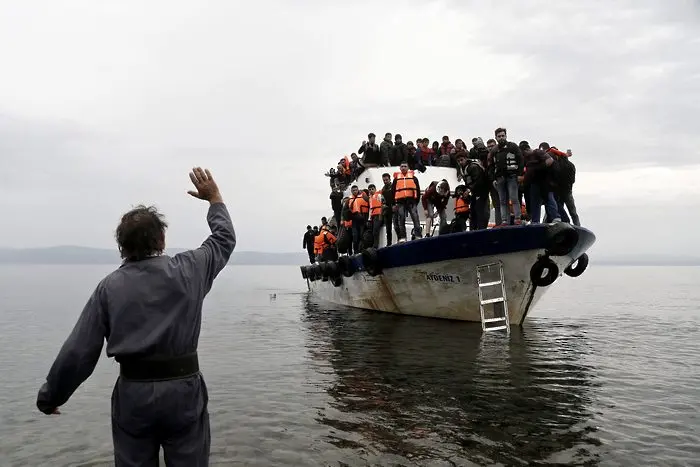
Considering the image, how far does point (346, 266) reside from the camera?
1767cm

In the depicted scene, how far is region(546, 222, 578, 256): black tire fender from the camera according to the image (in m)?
11.2

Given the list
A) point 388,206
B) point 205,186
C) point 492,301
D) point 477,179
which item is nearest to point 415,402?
point 205,186

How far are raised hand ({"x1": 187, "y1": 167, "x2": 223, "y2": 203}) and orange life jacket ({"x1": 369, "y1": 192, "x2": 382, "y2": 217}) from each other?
12.8m

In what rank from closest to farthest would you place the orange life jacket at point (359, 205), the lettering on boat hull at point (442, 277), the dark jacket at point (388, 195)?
1. the lettering on boat hull at point (442, 277)
2. the dark jacket at point (388, 195)
3. the orange life jacket at point (359, 205)

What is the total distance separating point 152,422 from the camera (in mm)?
2748

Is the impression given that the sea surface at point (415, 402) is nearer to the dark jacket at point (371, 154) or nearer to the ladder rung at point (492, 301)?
the ladder rung at point (492, 301)

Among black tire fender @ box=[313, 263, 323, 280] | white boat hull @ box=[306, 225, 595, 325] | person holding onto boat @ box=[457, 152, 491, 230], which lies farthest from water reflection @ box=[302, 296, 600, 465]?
black tire fender @ box=[313, 263, 323, 280]

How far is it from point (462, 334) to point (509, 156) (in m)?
4.19

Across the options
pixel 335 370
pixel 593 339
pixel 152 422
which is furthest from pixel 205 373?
pixel 593 339

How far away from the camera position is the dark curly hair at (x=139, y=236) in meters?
2.89

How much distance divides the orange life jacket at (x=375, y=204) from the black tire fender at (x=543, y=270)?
18.0ft

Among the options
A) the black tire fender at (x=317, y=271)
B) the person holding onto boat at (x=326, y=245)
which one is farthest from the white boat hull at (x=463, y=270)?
the person holding onto boat at (x=326, y=245)

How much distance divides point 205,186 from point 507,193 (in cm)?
998

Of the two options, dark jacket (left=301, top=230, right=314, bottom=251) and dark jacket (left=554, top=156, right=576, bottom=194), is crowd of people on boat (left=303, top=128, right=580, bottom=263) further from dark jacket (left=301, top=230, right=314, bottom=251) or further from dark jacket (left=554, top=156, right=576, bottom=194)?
dark jacket (left=301, top=230, right=314, bottom=251)
